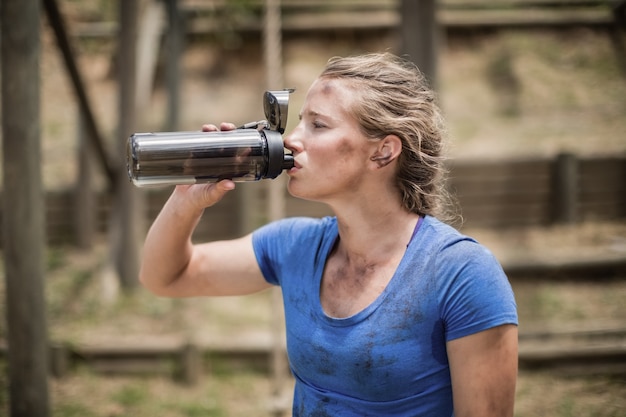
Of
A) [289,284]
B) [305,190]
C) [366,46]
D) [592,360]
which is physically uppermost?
[366,46]

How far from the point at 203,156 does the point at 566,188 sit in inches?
200

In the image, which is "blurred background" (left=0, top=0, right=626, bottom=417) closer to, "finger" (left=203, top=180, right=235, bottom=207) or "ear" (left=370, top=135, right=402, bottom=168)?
"ear" (left=370, top=135, right=402, bottom=168)

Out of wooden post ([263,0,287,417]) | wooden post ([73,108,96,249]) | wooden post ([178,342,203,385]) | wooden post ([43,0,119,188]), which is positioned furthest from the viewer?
wooden post ([73,108,96,249])

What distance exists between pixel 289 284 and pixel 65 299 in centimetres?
384

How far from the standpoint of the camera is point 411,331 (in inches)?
60.5

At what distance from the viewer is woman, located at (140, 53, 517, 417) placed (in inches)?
58.9

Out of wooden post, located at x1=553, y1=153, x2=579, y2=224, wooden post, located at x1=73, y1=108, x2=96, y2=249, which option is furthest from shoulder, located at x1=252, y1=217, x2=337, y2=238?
wooden post, located at x1=553, y1=153, x2=579, y2=224

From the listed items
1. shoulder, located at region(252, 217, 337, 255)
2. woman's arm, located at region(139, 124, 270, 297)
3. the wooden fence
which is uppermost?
shoulder, located at region(252, 217, 337, 255)

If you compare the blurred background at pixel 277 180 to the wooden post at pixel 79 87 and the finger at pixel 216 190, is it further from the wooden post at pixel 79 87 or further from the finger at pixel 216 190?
the finger at pixel 216 190

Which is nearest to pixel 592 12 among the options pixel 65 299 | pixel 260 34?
pixel 260 34

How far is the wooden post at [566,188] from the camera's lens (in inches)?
234

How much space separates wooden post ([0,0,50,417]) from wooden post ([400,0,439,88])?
78.1 inches

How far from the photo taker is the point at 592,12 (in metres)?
8.84

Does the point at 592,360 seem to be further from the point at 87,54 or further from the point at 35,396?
the point at 87,54
